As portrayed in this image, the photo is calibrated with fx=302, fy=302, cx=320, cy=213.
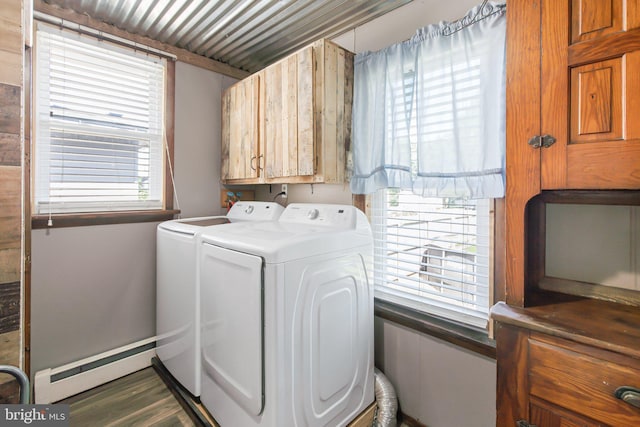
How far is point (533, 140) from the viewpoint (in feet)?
3.26

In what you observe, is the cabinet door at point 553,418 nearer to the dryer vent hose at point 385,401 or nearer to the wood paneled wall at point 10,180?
the dryer vent hose at point 385,401

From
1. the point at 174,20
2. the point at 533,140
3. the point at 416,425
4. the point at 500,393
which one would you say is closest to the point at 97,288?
the point at 174,20

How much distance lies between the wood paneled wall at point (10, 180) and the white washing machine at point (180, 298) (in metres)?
0.84

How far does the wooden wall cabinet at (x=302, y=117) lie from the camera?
1865 mm

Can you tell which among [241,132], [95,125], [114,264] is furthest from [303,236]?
[95,125]

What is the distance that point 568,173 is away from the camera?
0.94 m

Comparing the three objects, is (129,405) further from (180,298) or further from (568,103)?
(568,103)

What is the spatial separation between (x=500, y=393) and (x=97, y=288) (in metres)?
2.58

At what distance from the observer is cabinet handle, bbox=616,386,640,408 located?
30.7 inches

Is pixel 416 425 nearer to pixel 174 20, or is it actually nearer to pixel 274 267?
pixel 274 267

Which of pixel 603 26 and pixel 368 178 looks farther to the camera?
pixel 368 178

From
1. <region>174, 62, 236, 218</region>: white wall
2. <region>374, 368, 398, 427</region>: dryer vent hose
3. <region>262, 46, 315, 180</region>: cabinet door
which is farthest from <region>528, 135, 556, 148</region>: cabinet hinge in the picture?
<region>174, 62, 236, 218</region>: white wall

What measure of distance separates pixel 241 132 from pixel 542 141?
2.10m

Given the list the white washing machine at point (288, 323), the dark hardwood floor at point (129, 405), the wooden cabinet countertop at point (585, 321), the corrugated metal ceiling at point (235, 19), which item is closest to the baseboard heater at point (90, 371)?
the dark hardwood floor at point (129, 405)
